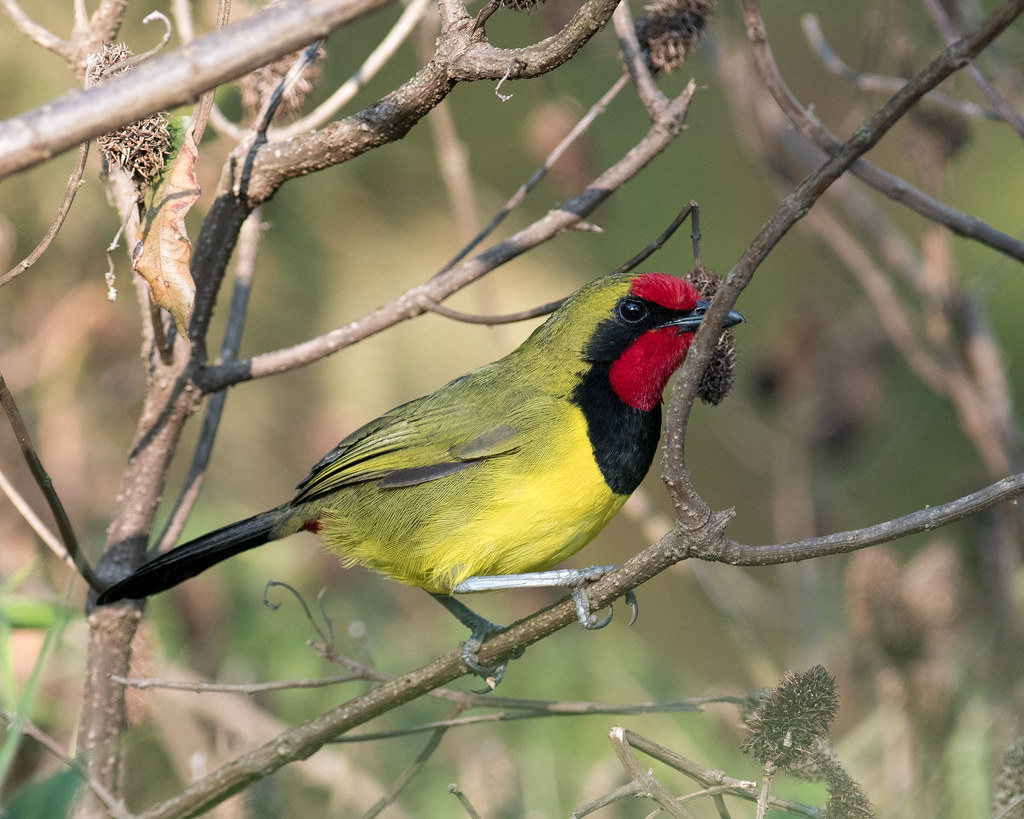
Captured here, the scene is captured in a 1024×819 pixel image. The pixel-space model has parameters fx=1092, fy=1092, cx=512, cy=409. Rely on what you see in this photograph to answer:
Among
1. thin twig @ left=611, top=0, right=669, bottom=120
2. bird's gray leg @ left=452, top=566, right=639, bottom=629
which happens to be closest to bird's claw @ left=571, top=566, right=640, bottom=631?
bird's gray leg @ left=452, top=566, right=639, bottom=629

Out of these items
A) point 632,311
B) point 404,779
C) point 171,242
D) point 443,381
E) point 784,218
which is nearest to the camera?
point 784,218

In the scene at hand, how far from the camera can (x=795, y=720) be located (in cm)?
206

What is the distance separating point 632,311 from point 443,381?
2604 millimetres

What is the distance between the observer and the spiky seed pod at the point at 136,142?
2408 millimetres

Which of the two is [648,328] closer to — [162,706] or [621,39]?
[621,39]

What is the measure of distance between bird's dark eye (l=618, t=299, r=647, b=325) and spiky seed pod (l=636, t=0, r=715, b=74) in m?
0.71

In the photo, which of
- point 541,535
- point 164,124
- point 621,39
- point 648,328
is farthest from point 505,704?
point 621,39

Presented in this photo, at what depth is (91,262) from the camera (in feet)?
16.3

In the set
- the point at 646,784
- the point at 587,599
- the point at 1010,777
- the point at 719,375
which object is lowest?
the point at 1010,777

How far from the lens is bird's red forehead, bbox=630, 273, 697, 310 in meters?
3.35

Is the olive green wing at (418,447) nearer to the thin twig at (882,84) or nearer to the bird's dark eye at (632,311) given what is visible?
the bird's dark eye at (632,311)

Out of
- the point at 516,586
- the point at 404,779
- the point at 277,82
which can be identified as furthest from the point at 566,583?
the point at 277,82

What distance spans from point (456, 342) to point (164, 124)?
3641 millimetres

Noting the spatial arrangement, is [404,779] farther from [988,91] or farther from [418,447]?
[988,91]
